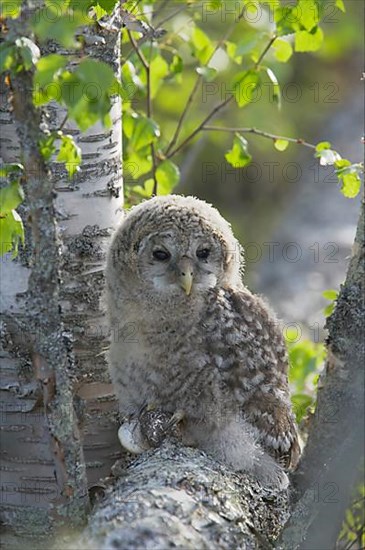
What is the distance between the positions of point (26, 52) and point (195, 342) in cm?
139

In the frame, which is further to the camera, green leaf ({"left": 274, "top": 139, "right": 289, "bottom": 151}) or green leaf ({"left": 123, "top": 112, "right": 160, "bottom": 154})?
green leaf ({"left": 274, "top": 139, "right": 289, "bottom": 151})

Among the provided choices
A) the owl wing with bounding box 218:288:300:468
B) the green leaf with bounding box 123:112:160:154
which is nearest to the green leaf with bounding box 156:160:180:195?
the green leaf with bounding box 123:112:160:154

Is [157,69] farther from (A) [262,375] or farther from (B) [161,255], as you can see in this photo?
(A) [262,375]

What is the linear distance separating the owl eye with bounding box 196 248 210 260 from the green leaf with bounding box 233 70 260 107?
1.77 ft

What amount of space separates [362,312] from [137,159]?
5.18 feet

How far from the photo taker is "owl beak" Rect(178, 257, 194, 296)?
321 cm

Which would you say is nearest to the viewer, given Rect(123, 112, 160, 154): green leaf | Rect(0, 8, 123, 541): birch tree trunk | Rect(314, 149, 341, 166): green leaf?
Rect(0, 8, 123, 541): birch tree trunk

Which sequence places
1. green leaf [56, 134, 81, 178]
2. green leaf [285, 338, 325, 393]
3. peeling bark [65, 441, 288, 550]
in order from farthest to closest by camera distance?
green leaf [285, 338, 325, 393] < green leaf [56, 134, 81, 178] < peeling bark [65, 441, 288, 550]

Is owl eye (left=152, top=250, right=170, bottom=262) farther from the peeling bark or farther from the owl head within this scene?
the peeling bark

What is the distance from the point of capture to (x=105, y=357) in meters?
3.32

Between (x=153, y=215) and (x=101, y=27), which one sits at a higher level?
(x=101, y=27)

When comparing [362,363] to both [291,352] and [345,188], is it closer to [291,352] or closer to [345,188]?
[345,188]

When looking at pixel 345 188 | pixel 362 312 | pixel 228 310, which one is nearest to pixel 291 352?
pixel 228 310

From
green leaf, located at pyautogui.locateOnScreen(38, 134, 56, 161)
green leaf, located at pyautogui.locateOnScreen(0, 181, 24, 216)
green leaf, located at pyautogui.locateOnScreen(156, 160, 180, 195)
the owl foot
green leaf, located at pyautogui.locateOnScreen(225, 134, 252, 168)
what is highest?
green leaf, located at pyautogui.locateOnScreen(38, 134, 56, 161)
